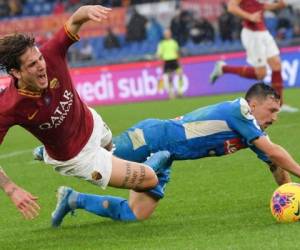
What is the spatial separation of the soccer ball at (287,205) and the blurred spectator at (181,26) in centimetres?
1956

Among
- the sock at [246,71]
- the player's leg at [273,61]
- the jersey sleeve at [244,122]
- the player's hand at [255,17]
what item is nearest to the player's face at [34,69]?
the jersey sleeve at [244,122]

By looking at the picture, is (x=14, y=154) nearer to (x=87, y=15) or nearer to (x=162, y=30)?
(x=87, y=15)

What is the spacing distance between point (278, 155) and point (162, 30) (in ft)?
68.4

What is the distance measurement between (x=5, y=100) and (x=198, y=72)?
17426 millimetres

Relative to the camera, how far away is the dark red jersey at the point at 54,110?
6469mm

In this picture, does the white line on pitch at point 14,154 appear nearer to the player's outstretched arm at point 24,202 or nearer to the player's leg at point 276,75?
the player's leg at point 276,75

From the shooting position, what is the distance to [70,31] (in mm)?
6605

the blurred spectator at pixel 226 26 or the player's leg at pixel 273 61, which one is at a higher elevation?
the player's leg at pixel 273 61

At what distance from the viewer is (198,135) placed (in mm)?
7316

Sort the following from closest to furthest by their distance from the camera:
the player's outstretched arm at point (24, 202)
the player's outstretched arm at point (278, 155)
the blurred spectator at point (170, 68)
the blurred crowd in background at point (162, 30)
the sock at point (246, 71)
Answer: the player's outstretched arm at point (24, 202) → the player's outstretched arm at point (278, 155) → the sock at point (246, 71) → the blurred spectator at point (170, 68) → the blurred crowd in background at point (162, 30)

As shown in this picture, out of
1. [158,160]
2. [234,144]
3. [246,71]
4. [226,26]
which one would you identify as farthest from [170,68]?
[158,160]

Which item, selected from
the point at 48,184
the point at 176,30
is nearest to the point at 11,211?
the point at 48,184

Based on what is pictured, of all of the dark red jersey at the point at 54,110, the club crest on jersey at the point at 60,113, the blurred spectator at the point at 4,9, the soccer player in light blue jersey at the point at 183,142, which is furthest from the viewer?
the blurred spectator at the point at 4,9

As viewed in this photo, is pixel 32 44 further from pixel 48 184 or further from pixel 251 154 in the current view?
pixel 251 154
